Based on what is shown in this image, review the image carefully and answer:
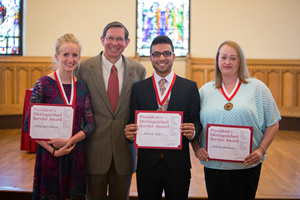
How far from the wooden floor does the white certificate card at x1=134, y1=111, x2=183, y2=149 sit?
120 cm

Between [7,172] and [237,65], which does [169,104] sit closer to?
[237,65]

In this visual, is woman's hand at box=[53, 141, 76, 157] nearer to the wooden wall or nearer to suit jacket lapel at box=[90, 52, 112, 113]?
suit jacket lapel at box=[90, 52, 112, 113]

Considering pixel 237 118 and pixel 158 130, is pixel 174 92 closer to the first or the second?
pixel 158 130

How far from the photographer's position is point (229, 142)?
180 cm

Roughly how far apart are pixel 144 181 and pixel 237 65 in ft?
3.50

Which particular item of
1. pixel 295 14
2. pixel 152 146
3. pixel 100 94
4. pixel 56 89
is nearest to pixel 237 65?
pixel 152 146

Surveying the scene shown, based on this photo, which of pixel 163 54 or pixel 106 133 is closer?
pixel 163 54

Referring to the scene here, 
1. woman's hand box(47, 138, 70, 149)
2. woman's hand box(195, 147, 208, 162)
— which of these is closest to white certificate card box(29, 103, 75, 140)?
woman's hand box(47, 138, 70, 149)

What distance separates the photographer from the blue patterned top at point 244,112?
1.83 m

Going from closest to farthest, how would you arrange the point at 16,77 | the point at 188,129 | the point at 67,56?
the point at 188,129 < the point at 67,56 < the point at 16,77

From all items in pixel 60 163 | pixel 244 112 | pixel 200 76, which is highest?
pixel 200 76

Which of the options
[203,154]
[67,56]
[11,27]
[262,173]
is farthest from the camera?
[11,27]

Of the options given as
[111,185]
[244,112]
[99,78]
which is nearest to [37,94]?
[99,78]

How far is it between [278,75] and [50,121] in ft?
19.2
